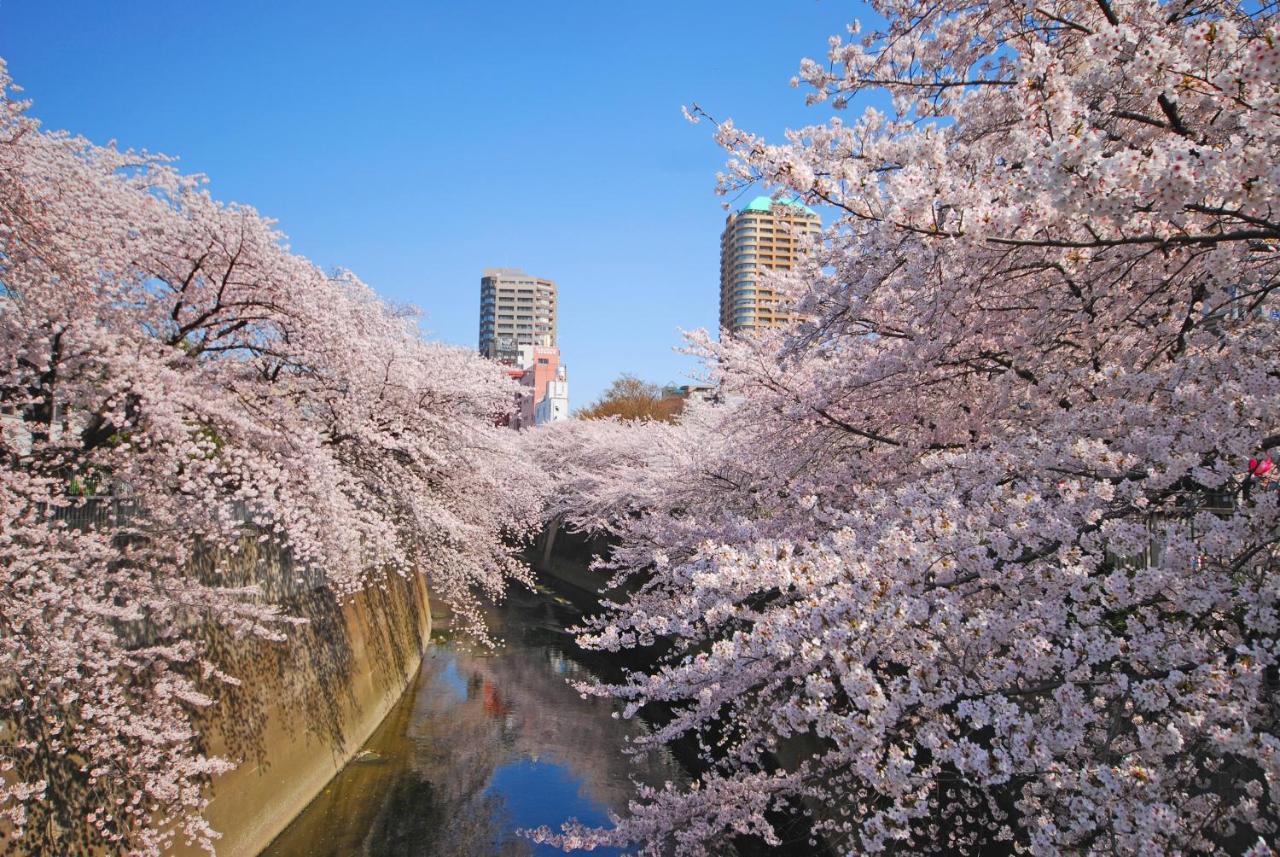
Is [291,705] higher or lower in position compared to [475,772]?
higher

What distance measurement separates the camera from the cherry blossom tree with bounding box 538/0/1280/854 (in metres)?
3.20

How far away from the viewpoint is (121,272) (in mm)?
7969

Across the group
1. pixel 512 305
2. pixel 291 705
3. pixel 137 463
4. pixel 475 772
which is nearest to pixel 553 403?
pixel 475 772

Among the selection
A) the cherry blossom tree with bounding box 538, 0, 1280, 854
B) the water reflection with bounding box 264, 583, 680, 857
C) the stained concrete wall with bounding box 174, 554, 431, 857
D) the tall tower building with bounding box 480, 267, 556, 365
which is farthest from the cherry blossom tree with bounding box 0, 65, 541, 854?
the tall tower building with bounding box 480, 267, 556, 365

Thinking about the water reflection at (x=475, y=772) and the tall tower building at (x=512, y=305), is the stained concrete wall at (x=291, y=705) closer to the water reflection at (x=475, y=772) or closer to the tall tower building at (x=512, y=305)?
the water reflection at (x=475, y=772)

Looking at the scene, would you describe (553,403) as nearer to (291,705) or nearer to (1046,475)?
(291,705)

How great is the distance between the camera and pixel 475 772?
12.2 m

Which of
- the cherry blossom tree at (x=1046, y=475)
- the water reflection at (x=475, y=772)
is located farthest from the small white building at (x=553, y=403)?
the cherry blossom tree at (x=1046, y=475)

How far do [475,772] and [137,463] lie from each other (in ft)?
24.2

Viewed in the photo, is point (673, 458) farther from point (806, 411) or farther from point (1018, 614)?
point (1018, 614)

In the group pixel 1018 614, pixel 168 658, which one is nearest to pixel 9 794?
pixel 168 658

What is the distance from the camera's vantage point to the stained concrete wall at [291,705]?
28.8 ft

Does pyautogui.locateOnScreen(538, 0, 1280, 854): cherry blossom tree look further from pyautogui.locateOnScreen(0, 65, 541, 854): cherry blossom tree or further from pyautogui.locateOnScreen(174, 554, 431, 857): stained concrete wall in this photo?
pyautogui.locateOnScreen(174, 554, 431, 857): stained concrete wall

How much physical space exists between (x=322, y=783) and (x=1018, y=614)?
35.6 ft
